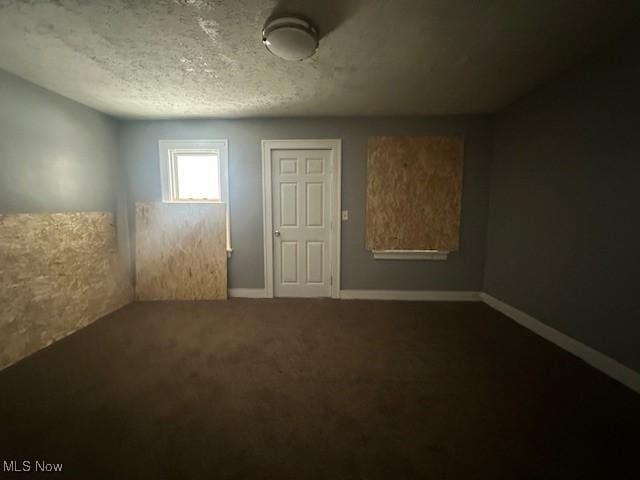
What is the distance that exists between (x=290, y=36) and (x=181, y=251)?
3005 millimetres

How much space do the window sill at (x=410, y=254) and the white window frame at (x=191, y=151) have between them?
2.19m

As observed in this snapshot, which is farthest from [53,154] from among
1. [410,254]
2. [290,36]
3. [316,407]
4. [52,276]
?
[410,254]

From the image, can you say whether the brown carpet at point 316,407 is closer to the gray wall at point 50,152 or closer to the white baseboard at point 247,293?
the white baseboard at point 247,293

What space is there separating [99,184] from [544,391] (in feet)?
16.1

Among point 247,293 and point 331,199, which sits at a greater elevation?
point 331,199

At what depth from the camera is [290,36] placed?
5.23 feet

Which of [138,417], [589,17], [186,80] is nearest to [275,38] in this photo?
[186,80]

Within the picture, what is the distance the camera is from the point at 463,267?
3490mm

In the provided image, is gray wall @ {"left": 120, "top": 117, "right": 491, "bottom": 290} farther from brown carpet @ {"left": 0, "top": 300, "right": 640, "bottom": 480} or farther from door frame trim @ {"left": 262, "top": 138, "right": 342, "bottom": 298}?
brown carpet @ {"left": 0, "top": 300, "right": 640, "bottom": 480}

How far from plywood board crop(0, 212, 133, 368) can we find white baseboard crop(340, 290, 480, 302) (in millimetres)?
3076

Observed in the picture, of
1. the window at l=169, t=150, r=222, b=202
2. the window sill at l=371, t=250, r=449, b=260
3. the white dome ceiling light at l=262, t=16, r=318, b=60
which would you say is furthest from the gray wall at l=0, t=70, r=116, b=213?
the window sill at l=371, t=250, r=449, b=260

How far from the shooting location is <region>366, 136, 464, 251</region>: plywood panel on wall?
3338mm

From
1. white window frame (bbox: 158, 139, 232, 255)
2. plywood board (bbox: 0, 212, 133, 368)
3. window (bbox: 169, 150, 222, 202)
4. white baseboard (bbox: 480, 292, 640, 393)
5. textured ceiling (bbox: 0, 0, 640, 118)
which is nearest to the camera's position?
textured ceiling (bbox: 0, 0, 640, 118)

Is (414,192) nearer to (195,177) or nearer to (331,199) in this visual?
(331,199)
